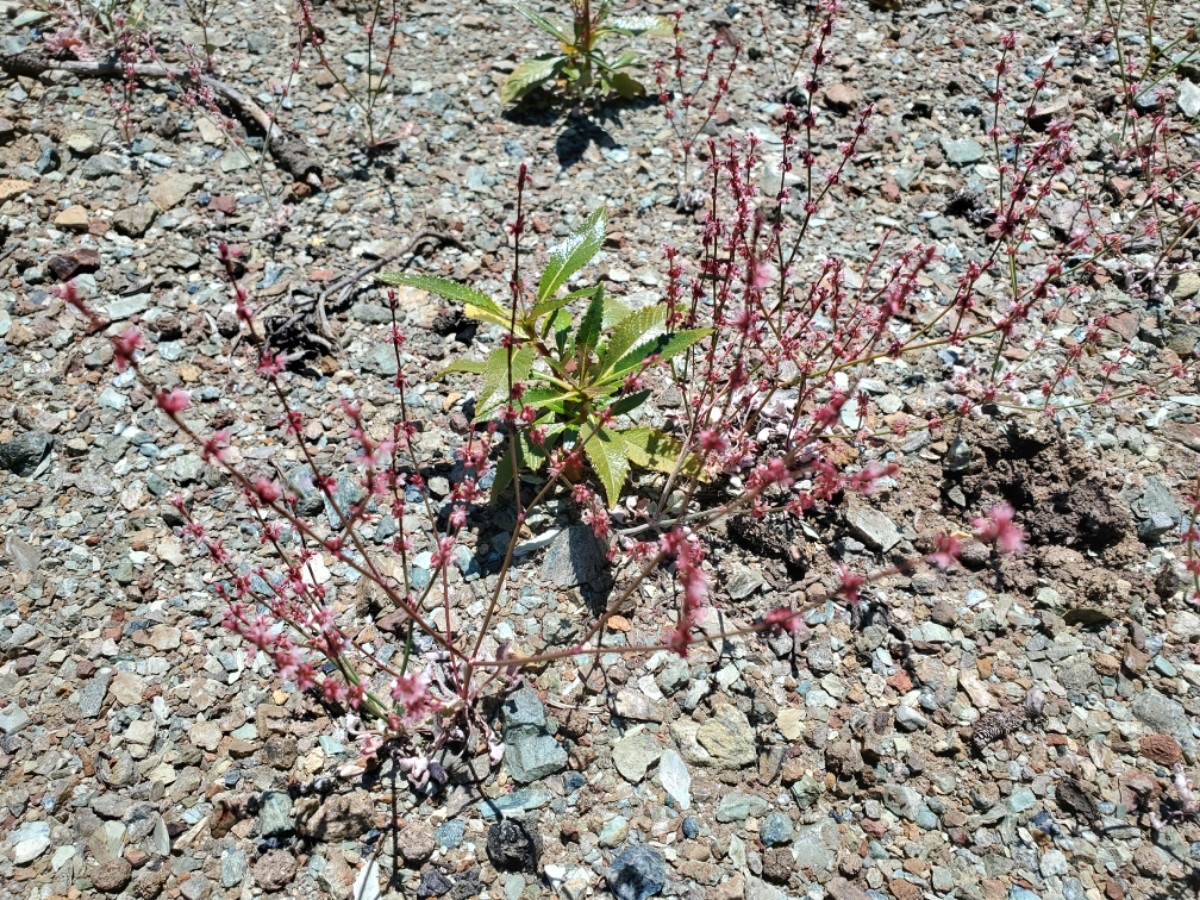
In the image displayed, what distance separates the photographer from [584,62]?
5.84 metres

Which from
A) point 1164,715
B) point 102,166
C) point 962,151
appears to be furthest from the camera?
point 962,151

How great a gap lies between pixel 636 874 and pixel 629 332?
7.31 ft

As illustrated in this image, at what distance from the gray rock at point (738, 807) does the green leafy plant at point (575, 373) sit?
1196mm

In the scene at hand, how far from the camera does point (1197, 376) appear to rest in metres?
4.50

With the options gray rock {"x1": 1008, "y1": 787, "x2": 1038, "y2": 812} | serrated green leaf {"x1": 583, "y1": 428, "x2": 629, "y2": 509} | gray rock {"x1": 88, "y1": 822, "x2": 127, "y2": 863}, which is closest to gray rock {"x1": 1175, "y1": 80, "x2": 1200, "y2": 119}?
serrated green leaf {"x1": 583, "y1": 428, "x2": 629, "y2": 509}

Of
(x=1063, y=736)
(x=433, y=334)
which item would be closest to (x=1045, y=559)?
(x=1063, y=736)

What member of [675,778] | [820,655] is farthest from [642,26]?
[675,778]

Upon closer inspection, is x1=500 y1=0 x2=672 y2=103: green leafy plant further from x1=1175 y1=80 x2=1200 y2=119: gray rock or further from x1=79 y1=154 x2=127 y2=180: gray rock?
x1=1175 y1=80 x2=1200 y2=119: gray rock

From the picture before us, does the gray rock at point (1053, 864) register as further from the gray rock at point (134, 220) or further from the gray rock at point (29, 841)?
the gray rock at point (134, 220)

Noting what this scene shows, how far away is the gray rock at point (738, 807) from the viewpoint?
3281mm

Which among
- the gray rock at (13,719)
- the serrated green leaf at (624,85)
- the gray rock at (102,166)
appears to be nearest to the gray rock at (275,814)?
the gray rock at (13,719)

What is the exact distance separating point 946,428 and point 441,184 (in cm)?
321

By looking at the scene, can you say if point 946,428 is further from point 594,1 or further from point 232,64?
point 232,64

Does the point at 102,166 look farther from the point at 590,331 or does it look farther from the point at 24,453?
the point at 590,331
